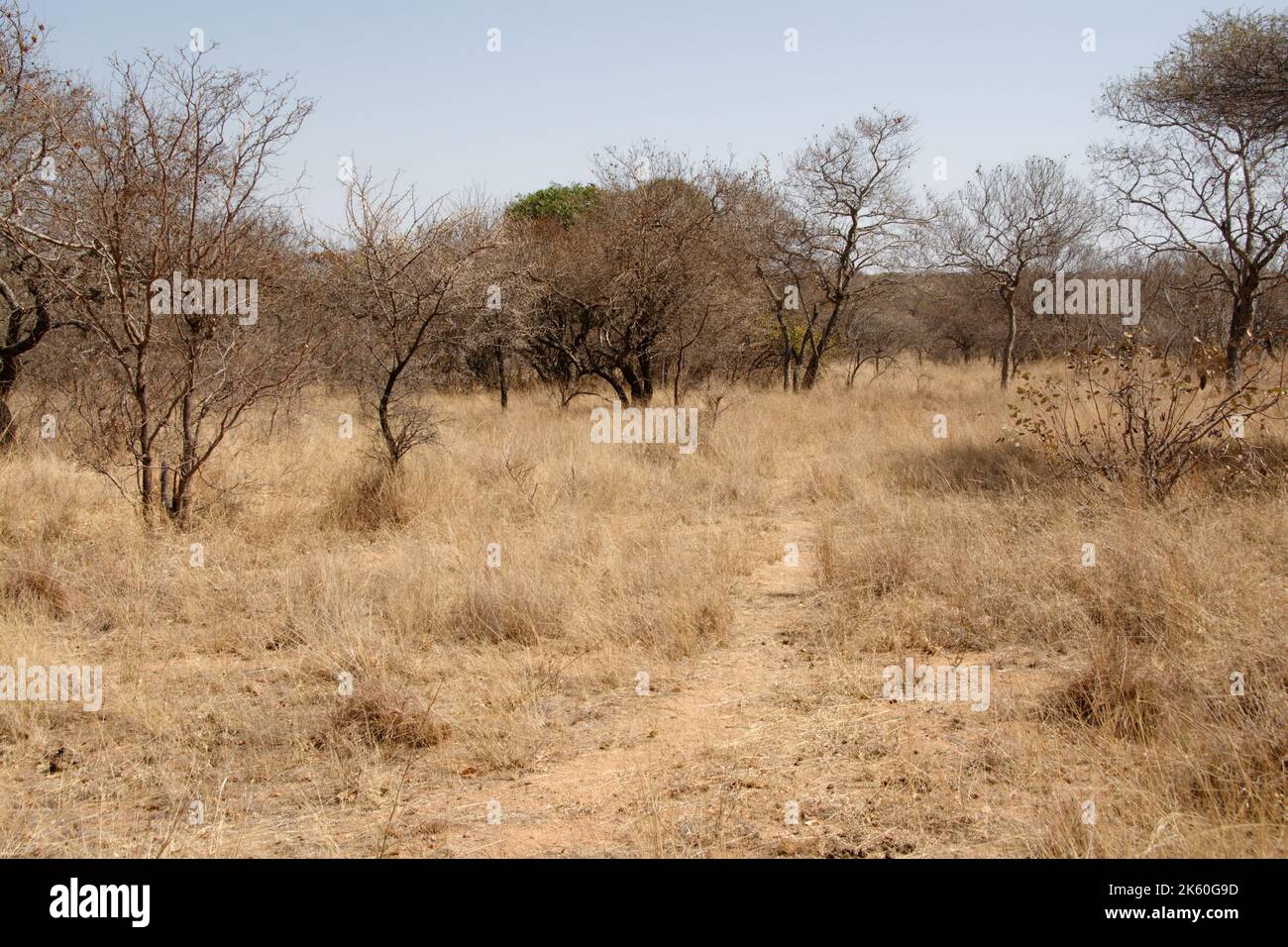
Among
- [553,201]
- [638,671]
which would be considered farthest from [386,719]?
[553,201]

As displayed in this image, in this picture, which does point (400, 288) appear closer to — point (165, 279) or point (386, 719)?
point (165, 279)

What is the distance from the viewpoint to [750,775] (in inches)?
143

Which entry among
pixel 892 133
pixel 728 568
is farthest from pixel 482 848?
pixel 892 133

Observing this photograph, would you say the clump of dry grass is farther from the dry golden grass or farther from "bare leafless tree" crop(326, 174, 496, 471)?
"bare leafless tree" crop(326, 174, 496, 471)

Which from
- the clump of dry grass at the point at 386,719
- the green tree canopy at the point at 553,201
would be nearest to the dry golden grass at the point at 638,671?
the clump of dry grass at the point at 386,719

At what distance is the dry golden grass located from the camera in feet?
10.6

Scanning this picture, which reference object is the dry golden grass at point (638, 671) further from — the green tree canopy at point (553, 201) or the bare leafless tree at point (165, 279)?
the green tree canopy at point (553, 201)

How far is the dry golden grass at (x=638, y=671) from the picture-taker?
324 cm

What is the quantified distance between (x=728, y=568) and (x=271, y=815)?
3764mm

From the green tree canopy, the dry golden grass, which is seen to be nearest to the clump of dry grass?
the dry golden grass

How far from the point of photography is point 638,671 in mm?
4840

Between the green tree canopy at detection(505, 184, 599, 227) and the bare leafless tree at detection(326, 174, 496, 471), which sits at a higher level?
the green tree canopy at detection(505, 184, 599, 227)

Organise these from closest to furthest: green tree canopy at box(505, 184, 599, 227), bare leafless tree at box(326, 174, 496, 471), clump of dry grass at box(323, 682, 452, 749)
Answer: clump of dry grass at box(323, 682, 452, 749)
bare leafless tree at box(326, 174, 496, 471)
green tree canopy at box(505, 184, 599, 227)

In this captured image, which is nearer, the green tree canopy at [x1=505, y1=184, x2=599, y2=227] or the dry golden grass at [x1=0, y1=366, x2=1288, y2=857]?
the dry golden grass at [x1=0, y1=366, x2=1288, y2=857]
